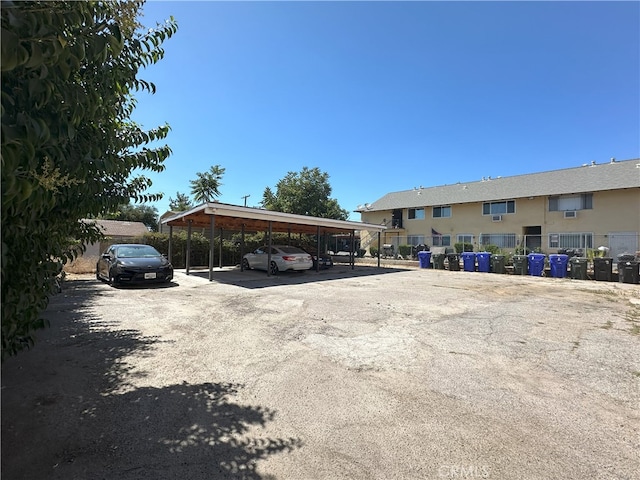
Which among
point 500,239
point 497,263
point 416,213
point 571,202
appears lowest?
point 497,263

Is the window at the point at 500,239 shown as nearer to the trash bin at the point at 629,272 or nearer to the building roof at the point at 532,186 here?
the building roof at the point at 532,186

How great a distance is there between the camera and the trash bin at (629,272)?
1474 centimetres

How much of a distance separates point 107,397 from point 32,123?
Answer: 118 inches

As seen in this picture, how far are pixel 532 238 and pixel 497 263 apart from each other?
9375 mm

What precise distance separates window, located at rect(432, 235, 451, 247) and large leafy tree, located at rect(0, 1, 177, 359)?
3077 cm

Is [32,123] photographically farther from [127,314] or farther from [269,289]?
[269,289]

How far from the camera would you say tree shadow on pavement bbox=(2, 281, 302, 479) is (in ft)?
7.77

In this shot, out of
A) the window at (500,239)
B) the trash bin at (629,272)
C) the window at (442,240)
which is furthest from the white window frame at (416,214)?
the trash bin at (629,272)

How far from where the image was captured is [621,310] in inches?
337

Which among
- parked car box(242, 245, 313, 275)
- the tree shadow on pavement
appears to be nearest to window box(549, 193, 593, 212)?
parked car box(242, 245, 313, 275)

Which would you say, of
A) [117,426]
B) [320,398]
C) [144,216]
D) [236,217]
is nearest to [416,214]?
[236,217]

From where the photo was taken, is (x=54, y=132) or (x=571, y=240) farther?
(x=571, y=240)

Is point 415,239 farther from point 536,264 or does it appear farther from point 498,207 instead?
point 536,264

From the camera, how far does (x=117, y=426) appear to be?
2871 mm
